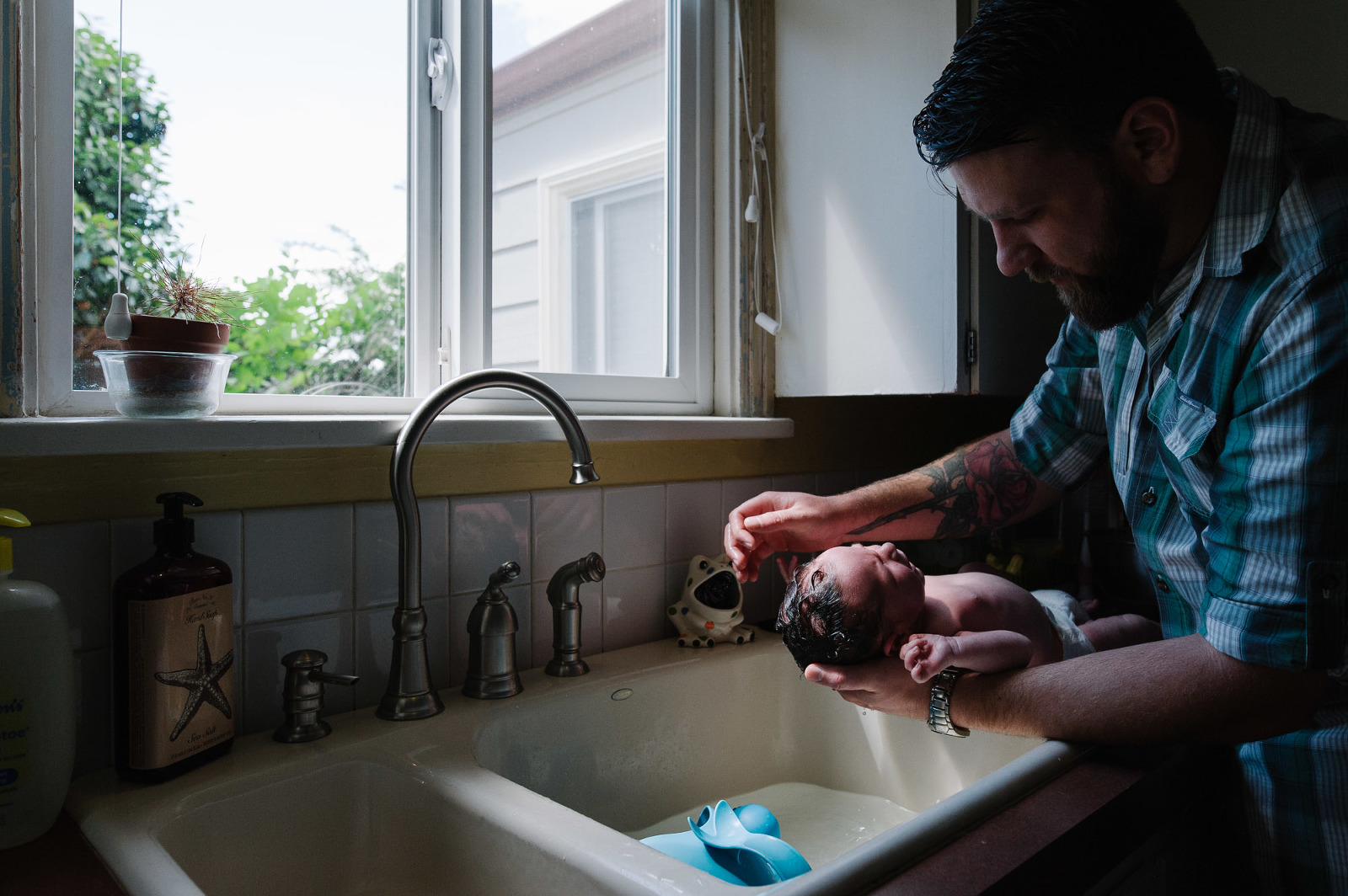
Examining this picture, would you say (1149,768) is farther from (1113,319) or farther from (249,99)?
(249,99)

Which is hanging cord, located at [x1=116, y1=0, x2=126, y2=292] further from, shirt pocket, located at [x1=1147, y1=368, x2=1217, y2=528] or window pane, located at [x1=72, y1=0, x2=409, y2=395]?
shirt pocket, located at [x1=1147, y1=368, x2=1217, y2=528]

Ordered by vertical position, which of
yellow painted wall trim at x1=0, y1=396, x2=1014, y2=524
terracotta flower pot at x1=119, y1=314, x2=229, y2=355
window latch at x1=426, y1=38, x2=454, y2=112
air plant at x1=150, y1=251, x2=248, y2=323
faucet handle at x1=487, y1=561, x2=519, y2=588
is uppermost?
window latch at x1=426, y1=38, x2=454, y2=112

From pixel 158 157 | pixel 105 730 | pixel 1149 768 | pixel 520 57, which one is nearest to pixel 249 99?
pixel 158 157

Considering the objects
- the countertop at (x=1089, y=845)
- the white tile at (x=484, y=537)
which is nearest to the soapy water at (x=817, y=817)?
the countertop at (x=1089, y=845)

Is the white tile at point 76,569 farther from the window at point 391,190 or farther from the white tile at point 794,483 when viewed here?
A: the white tile at point 794,483

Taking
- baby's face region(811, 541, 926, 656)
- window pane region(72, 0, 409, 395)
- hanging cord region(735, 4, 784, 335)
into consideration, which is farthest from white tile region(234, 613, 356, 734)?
hanging cord region(735, 4, 784, 335)

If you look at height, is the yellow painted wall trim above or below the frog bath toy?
above

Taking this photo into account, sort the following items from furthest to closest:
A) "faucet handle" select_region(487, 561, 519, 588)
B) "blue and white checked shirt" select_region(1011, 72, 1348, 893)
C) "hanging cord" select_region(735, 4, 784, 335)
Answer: "hanging cord" select_region(735, 4, 784, 335)
"faucet handle" select_region(487, 561, 519, 588)
"blue and white checked shirt" select_region(1011, 72, 1348, 893)

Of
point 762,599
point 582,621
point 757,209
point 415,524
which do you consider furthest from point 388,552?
point 757,209

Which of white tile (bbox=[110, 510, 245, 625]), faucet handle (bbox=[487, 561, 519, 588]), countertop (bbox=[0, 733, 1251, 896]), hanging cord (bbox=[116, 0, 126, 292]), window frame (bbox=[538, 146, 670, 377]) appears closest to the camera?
countertop (bbox=[0, 733, 1251, 896])

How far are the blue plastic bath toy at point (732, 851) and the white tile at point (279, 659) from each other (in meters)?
0.46

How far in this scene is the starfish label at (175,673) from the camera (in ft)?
2.78

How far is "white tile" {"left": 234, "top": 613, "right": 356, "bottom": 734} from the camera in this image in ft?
3.35

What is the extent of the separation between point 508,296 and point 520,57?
1.35ft
